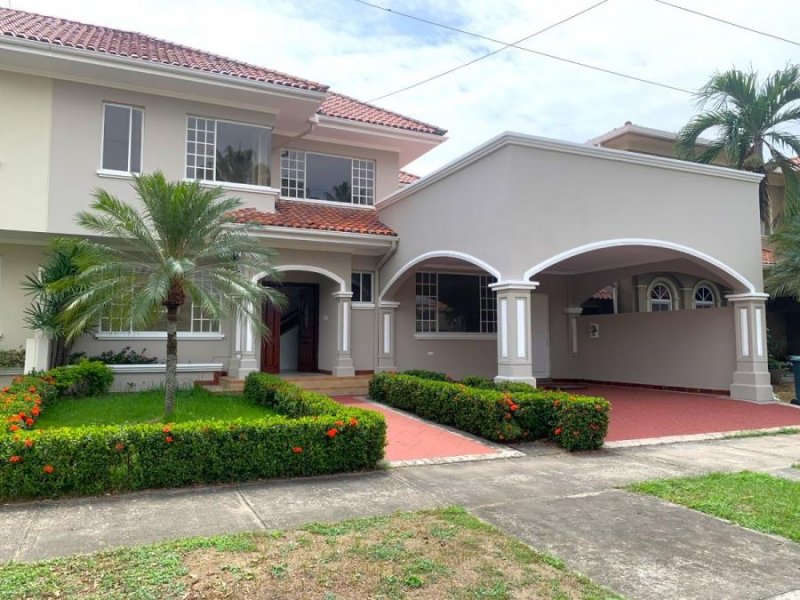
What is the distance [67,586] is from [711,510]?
548 cm

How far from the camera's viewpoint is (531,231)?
10562 mm

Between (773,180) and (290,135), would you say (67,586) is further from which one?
(773,180)

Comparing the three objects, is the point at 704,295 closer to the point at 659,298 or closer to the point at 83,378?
the point at 659,298

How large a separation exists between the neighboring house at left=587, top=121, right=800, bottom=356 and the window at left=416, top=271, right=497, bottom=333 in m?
6.25

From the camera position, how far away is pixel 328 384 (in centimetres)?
1374

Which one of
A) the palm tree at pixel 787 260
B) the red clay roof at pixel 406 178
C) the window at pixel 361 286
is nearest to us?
the palm tree at pixel 787 260

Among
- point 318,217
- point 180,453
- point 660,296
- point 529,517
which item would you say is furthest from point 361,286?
point 529,517

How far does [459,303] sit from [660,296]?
6.66m

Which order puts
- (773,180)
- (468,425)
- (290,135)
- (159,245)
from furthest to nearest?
(773,180) < (290,135) < (468,425) < (159,245)

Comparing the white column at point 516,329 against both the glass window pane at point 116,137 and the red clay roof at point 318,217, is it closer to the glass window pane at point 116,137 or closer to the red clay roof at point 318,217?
the red clay roof at point 318,217

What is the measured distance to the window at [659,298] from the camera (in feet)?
59.3

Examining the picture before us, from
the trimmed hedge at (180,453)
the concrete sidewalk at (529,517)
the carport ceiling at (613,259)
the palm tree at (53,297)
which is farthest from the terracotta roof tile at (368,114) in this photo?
the concrete sidewalk at (529,517)

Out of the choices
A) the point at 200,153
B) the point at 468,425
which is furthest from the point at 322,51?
the point at 468,425

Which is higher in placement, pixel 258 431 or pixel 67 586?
pixel 258 431
